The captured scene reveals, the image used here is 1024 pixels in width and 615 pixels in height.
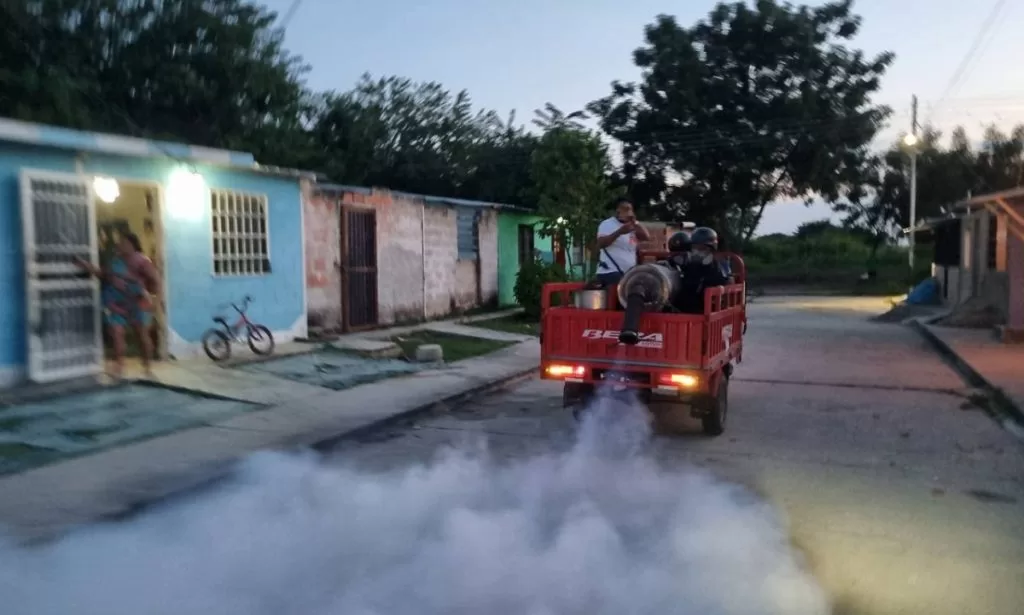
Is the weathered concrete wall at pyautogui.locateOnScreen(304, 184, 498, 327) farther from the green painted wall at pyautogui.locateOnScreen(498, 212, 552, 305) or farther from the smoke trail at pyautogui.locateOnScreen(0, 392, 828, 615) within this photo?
the smoke trail at pyautogui.locateOnScreen(0, 392, 828, 615)

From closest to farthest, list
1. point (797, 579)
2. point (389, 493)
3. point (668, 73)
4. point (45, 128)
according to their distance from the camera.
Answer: point (797, 579) → point (389, 493) → point (45, 128) → point (668, 73)

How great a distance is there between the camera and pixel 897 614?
4.59 m

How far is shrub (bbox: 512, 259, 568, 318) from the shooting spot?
20688mm

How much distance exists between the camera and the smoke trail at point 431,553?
15.0 feet

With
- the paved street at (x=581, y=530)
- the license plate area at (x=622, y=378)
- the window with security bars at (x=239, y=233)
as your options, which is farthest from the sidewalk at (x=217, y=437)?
the license plate area at (x=622, y=378)

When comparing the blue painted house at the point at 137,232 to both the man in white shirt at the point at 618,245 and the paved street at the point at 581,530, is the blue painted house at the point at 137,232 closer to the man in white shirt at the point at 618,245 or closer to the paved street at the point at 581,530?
the paved street at the point at 581,530

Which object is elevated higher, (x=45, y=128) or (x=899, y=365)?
(x=45, y=128)

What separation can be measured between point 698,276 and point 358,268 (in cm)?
902

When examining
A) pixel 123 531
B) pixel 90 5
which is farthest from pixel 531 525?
pixel 90 5

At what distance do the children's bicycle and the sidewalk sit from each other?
46cm

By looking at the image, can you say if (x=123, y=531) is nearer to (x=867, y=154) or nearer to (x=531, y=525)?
(x=531, y=525)

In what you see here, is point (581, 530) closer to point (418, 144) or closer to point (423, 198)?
point (423, 198)

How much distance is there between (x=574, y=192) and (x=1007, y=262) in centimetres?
932

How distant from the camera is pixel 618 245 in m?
9.66
